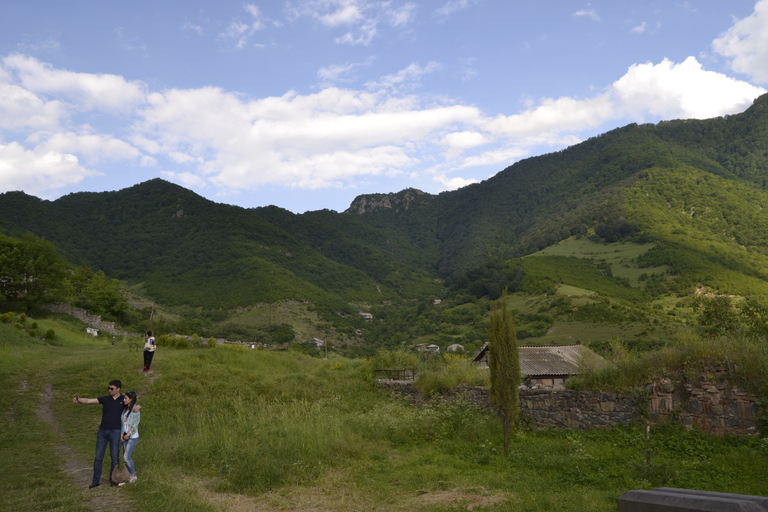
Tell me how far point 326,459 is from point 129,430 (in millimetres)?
3756

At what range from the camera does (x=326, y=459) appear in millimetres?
9453

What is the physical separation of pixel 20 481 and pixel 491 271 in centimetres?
8893

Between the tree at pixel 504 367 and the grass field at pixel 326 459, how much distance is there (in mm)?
871

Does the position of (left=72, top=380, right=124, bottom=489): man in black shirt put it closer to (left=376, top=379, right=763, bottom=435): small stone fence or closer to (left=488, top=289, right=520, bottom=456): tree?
(left=488, top=289, right=520, bottom=456): tree

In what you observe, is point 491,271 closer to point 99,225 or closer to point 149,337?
point 149,337

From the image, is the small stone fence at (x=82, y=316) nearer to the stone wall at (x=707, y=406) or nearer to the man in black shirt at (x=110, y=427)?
the man in black shirt at (x=110, y=427)

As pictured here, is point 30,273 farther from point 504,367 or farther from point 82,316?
point 504,367

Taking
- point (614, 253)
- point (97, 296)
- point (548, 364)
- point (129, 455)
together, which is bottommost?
point (548, 364)

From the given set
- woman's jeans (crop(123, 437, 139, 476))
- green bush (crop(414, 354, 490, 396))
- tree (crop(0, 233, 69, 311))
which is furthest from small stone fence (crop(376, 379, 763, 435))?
tree (crop(0, 233, 69, 311))

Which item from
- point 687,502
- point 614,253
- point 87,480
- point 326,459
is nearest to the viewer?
point 687,502

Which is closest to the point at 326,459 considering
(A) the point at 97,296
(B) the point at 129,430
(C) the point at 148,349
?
(B) the point at 129,430

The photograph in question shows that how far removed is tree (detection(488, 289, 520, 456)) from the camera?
34.0 feet

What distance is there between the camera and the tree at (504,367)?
1037 cm

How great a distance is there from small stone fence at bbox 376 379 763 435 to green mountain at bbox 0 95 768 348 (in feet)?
182
